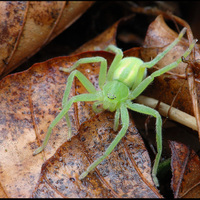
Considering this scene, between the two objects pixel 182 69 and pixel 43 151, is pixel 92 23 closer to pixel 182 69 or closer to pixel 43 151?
pixel 182 69

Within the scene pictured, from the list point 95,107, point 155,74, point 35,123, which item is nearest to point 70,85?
point 95,107

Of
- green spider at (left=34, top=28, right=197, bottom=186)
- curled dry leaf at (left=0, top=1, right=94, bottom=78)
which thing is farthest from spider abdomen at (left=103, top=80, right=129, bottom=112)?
curled dry leaf at (left=0, top=1, right=94, bottom=78)

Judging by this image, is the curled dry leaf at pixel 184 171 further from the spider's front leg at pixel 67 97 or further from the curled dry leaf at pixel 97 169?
the spider's front leg at pixel 67 97

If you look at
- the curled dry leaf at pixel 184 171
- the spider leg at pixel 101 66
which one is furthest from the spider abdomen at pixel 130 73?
the curled dry leaf at pixel 184 171

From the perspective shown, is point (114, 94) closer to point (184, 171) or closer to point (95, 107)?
point (95, 107)

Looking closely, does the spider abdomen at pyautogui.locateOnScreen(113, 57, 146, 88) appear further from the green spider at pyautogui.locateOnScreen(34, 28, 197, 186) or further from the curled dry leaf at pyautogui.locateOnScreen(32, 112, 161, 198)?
the curled dry leaf at pyautogui.locateOnScreen(32, 112, 161, 198)
